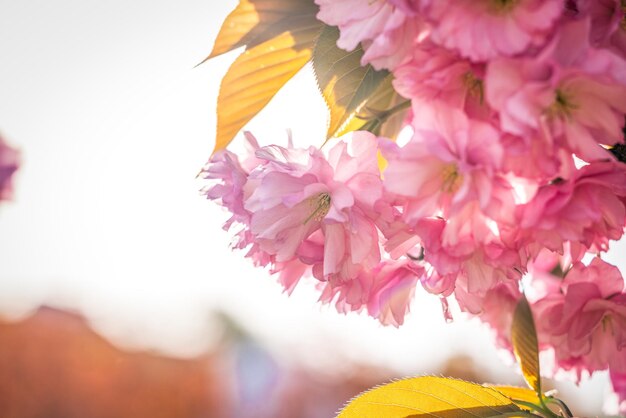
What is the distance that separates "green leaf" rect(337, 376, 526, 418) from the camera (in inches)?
19.4

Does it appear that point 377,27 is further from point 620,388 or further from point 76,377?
point 76,377

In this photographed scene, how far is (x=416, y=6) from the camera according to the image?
33cm

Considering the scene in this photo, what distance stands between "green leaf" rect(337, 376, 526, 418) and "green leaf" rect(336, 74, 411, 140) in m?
0.17

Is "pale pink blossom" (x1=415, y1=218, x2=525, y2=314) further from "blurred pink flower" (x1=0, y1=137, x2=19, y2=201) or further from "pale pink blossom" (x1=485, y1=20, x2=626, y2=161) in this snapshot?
"blurred pink flower" (x1=0, y1=137, x2=19, y2=201)

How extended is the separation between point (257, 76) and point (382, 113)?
0.31ft

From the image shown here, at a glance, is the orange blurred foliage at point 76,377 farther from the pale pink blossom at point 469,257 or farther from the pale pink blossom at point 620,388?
the pale pink blossom at point 469,257

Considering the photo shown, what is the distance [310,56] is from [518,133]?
0.67 feet

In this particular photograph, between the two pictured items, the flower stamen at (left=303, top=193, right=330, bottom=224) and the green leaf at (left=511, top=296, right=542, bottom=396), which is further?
the green leaf at (left=511, top=296, right=542, bottom=396)

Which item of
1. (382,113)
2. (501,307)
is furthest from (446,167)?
(501,307)

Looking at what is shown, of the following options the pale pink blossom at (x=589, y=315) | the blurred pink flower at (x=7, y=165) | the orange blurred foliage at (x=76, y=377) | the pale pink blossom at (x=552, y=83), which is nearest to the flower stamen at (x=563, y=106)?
the pale pink blossom at (x=552, y=83)

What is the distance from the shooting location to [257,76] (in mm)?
490

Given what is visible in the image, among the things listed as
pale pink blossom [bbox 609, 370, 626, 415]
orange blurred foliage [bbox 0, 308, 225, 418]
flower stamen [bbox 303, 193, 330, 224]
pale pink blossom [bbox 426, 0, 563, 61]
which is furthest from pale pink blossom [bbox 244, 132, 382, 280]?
orange blurred foliage [bbox 0, 308, 225, 418]

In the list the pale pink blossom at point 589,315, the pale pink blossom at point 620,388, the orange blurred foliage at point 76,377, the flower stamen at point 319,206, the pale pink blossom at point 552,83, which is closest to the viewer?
the pale pink blossom at point 552,83

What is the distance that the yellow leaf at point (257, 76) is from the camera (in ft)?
1.55
